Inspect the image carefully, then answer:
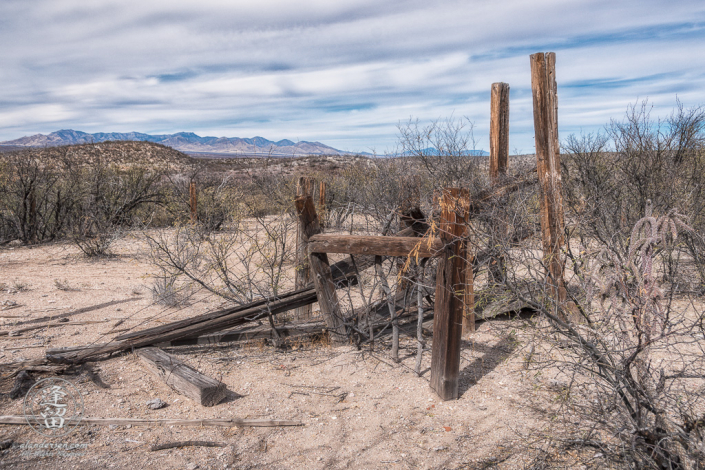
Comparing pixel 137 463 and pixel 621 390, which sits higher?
pixel 621 390

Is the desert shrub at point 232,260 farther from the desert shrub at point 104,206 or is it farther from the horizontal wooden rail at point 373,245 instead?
the desert shrub at point 104,206

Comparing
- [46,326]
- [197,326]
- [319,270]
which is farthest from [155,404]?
[46,326]

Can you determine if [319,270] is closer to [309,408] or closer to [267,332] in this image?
[267,332]

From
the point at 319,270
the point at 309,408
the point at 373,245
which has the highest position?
the point at 373,245

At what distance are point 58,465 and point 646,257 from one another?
3.67 metres

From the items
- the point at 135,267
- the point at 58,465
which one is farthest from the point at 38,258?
the point at 58,465

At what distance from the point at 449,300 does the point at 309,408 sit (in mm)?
1478

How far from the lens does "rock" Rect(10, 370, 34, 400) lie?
3.80 meters

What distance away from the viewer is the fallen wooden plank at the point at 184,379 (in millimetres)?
3822

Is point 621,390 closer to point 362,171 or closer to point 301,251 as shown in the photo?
point 301,251

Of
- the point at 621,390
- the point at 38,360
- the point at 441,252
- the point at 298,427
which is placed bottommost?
the point at 298,427

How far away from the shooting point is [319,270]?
187 inches

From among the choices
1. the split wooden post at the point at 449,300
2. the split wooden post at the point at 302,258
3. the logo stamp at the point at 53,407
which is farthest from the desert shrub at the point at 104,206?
the split wooden post at the point at 449,300

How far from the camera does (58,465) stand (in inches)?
118
